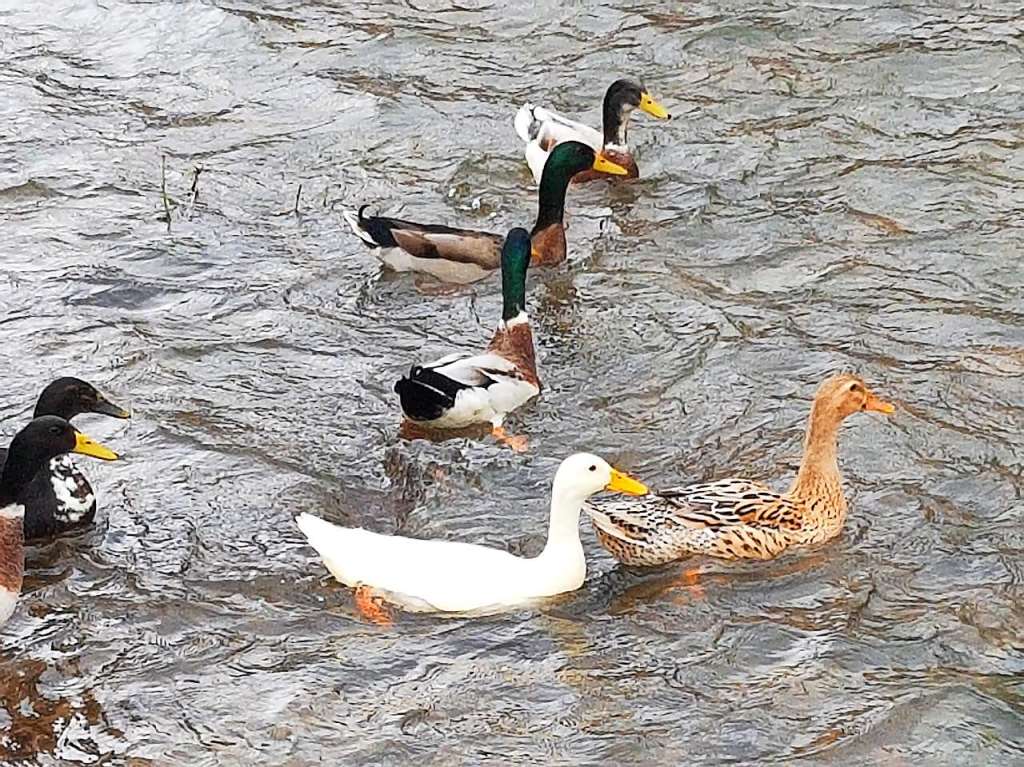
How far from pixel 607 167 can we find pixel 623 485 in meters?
Result: 4.18

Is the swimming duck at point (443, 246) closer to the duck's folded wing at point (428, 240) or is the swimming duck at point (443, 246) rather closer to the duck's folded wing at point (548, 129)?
the duck's folded wing at point (428, 240)

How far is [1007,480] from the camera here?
26.5ft

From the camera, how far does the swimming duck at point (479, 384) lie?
28.2 feet

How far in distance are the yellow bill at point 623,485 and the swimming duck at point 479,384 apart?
1.28 metres

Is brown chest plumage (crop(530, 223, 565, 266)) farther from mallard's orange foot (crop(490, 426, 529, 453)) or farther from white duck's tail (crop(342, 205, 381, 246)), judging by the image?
mallard's orange foot (crop(490, 426, 529, 453))

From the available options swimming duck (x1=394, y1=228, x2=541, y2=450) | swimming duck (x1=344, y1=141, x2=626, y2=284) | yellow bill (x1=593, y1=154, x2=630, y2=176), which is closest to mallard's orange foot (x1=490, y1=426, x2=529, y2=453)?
swimming duck (x1=394, y1=228, x2=541, y2=450)

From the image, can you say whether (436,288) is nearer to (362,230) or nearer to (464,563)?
(362,230)

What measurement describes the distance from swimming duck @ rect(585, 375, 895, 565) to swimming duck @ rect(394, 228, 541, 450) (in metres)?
1.18

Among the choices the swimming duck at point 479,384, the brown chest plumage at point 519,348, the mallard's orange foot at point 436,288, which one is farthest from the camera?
the mallard's orange foot at point 436,288

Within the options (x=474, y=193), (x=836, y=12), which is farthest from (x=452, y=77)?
(x=836, y=12)

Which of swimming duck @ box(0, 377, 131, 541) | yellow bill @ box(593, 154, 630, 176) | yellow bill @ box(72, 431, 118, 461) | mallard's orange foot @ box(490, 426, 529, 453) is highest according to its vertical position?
yellow bill @ box(593, 154, 630, 176)

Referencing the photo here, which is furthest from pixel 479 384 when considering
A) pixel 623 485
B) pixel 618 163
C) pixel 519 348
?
pixel 618 163

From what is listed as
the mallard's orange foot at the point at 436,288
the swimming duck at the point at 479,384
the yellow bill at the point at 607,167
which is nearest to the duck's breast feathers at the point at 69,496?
the swimming duck at the point at 479,384

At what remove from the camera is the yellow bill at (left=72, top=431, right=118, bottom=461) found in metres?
7.68
